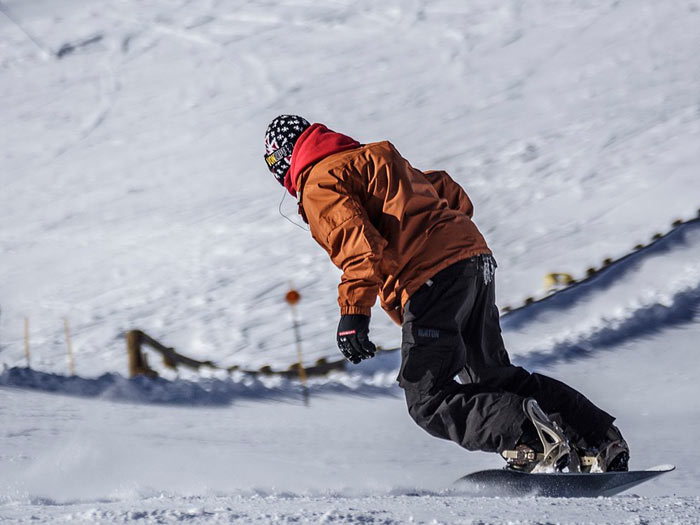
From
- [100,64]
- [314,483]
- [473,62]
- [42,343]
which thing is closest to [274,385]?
[314,483]

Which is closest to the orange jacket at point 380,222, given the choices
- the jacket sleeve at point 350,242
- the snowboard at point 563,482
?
the jacket sleeve at point 350,242

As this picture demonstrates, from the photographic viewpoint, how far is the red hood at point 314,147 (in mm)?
2518

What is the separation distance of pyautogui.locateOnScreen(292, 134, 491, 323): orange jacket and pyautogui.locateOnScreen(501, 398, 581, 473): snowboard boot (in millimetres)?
499

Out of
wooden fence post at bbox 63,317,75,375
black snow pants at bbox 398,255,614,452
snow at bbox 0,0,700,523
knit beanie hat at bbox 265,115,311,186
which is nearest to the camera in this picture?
black snow pants at bbox 398,255,614,452

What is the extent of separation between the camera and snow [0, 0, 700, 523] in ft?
10.2

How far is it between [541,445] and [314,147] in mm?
1094

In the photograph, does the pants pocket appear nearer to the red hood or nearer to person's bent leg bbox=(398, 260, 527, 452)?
person's bent leg bbox=(398, 260, 527, 452)

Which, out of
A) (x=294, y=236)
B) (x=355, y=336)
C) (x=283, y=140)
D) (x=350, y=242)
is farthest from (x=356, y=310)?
(x=294, y=236)

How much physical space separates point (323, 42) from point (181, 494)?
13.9 meters

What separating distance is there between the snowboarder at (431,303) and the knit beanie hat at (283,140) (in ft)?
0.52

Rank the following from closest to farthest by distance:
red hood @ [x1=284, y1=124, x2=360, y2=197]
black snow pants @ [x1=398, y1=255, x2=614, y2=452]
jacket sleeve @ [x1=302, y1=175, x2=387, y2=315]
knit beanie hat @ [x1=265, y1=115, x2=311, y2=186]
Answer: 1. jacket sleeve @ [x1=302, y1=175, x2=387, y2=315]
2. black snow pants @ [x1=398, y1=255, x2=614, y2=452]
3. red hood @ [x1=284, y1=124, x2=360, y2=197]
4. knit beanie hat @ [x1=265, y1=115, x2=311, y2=186]

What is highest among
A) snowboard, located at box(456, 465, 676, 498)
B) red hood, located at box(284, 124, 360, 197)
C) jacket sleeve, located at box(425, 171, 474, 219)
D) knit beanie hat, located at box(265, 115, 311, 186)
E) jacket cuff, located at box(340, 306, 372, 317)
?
knit beanie hat, located at box(265, 115, 311, 186)

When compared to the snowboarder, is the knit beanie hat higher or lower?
higher

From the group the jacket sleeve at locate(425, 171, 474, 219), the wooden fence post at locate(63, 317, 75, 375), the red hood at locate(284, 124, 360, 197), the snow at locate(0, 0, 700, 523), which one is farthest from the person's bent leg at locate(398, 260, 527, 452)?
the wooden fence post at locate(63, 317, 75, 375)
